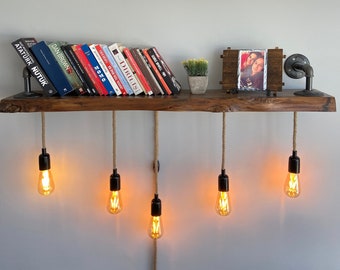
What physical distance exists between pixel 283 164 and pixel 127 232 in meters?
0.72

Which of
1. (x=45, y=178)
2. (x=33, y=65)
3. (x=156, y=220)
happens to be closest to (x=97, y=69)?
(x=33, y=65)

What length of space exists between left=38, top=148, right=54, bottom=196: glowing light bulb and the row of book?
262 millimetres

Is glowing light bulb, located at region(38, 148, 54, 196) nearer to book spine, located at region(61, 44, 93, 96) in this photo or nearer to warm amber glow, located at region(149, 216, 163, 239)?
book spine, located at region(61, 44, 93, 96)

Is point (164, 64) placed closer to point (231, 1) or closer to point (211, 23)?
point (211, 23)

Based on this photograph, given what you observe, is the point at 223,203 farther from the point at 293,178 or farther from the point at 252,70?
the point at 252,70

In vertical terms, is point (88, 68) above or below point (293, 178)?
above

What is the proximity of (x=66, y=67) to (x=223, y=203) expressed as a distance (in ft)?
2.64

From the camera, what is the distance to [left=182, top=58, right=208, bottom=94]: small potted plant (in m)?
1.63

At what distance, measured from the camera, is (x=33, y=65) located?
63.0 inches

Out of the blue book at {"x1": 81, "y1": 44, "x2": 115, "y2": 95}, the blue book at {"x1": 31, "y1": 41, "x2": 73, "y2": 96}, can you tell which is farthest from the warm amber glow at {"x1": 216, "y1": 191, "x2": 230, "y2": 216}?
the blue book at {"x1": 31, "y1": 41, "x2": 73, "y2": 96}

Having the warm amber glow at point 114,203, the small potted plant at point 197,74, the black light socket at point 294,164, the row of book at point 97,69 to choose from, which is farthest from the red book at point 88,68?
the black light socket at point 294,164

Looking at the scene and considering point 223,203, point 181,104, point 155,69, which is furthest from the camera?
point 223,203

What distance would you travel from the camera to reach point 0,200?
1846 millimetres

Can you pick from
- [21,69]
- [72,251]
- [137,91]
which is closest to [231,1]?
[137,91]
